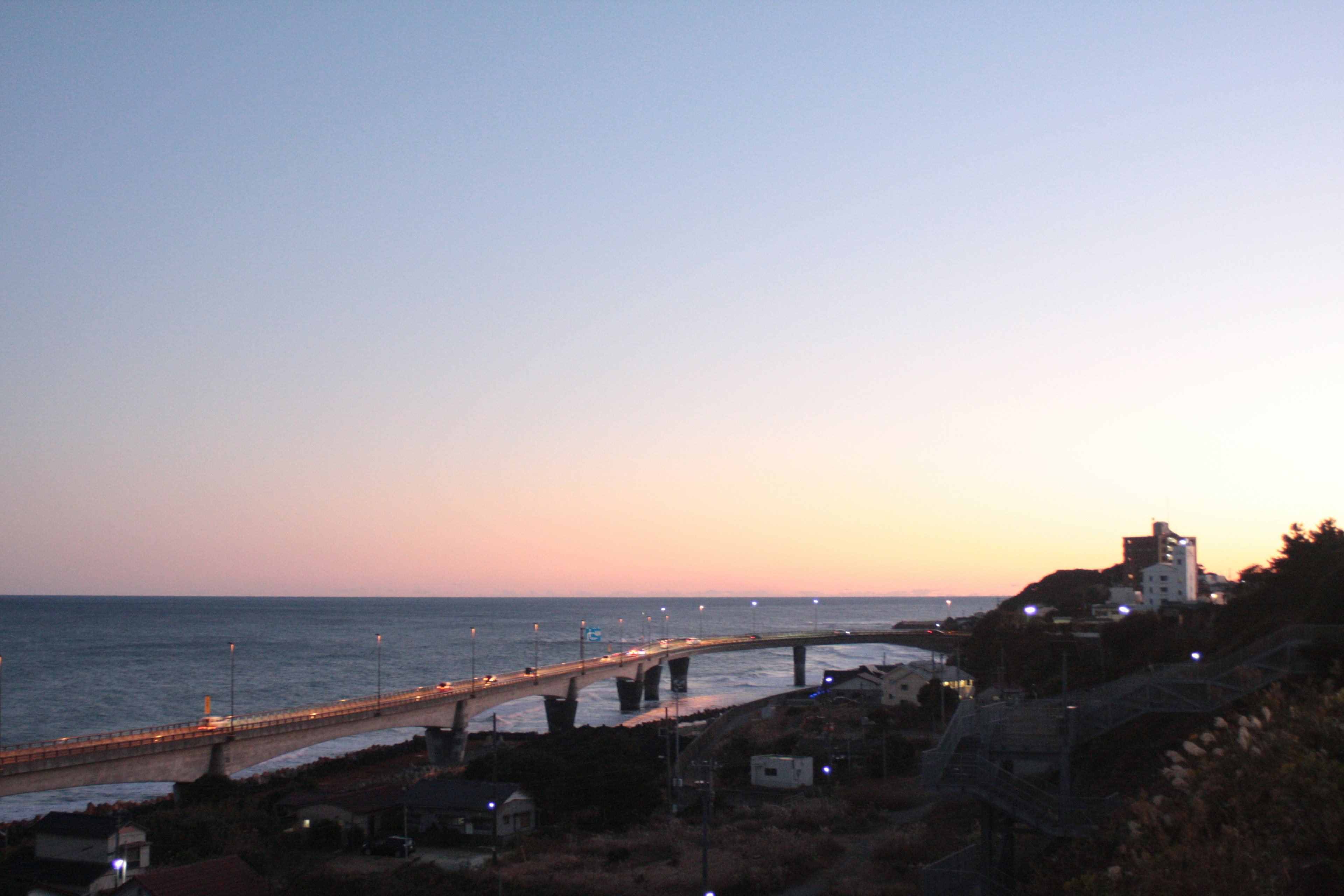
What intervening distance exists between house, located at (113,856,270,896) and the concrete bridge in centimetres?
1831

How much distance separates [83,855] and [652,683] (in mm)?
91233

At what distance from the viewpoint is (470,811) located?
127 feet

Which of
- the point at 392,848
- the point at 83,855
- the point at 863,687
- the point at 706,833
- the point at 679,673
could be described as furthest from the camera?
the point at 679,673

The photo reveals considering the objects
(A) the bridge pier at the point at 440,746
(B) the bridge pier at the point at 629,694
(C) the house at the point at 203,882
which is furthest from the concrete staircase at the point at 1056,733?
(B) the bridge pier at the point at 629,694

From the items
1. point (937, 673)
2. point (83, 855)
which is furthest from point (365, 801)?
point (937, 673)

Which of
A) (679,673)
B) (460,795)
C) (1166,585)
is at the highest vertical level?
(1166,585)

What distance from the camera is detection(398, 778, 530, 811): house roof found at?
3866cm

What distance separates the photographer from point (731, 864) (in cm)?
3086

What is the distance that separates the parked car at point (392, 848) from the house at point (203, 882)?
9.08 meters

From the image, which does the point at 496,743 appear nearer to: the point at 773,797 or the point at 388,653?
the point at 773,797

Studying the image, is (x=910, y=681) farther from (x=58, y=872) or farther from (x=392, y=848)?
(x=58, y=872)

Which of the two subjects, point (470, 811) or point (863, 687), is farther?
point (863, 687)

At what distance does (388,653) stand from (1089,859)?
499 ft

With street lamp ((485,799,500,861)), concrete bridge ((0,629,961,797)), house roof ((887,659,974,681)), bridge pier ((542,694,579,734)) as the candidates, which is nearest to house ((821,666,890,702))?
house roof ((887,659,974,681))
